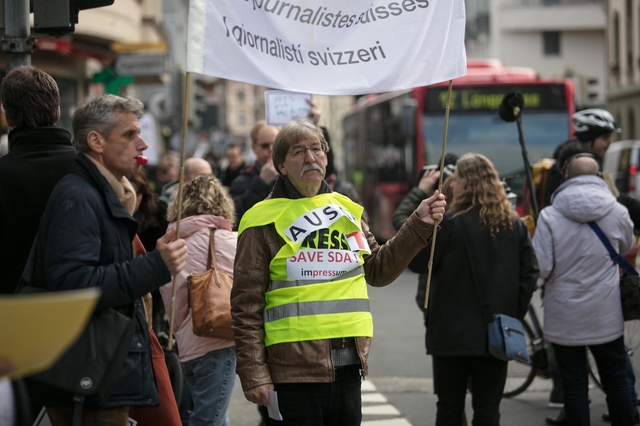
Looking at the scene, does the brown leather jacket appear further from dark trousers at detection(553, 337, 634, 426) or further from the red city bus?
the red city bus

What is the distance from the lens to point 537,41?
63750 mm

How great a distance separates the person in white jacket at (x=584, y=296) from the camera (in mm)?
7262

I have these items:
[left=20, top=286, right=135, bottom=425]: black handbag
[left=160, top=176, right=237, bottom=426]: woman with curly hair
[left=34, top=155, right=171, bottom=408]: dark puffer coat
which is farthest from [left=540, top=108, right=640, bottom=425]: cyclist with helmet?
[left=20, top=286, right=135, bottom=425]: black handbag

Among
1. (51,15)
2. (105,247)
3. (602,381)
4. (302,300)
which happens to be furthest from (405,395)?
(105,247)

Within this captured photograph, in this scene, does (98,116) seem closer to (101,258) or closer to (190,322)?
(101,258)

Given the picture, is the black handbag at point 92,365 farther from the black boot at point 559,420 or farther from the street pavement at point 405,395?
the black boot at point 559,420

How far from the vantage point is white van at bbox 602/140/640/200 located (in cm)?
2688

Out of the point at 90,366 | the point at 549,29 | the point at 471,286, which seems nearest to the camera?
the point at 90,366

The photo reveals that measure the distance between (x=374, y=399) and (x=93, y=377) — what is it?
562 centimetres

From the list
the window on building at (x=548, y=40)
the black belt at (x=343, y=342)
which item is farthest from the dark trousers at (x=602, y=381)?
the window on building at (x=548, y=40)

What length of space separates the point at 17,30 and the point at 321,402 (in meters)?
2.69

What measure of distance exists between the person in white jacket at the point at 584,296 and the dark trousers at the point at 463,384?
83 centimetres

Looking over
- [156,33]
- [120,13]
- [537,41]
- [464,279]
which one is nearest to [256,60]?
[464,279]

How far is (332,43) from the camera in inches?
214
